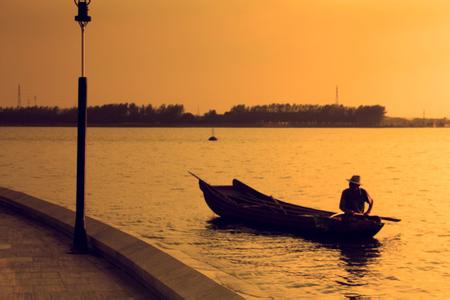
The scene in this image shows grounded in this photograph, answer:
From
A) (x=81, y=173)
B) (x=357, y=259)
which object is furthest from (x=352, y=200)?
(x=81, y=173)

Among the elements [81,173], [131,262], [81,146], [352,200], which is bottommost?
[352,200]

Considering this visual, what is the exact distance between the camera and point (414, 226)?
123 ft

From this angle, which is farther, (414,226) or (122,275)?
(414,226)

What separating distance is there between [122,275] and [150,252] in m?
0.64

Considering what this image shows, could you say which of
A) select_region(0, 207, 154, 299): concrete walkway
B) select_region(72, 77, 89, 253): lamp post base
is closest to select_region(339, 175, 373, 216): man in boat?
select_region(0, 207, 154, 299): concrete walkway

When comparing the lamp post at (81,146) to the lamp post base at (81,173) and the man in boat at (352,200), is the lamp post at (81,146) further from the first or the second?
the man in boat at (352,200)

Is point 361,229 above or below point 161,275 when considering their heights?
below

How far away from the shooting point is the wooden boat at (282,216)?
1030 inches

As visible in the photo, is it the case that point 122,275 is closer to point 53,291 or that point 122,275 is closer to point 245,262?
point 53,291

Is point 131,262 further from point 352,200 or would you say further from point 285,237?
point 285,237

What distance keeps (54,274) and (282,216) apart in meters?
19.0

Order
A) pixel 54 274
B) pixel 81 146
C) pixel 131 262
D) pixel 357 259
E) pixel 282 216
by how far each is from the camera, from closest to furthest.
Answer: pixel 54 274 → pixel 131 262 → pixel 81 146 → pixel 357 259 → pixel 282 216

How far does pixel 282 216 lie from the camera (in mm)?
28219

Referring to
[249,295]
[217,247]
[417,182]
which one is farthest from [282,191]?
[249,295]
